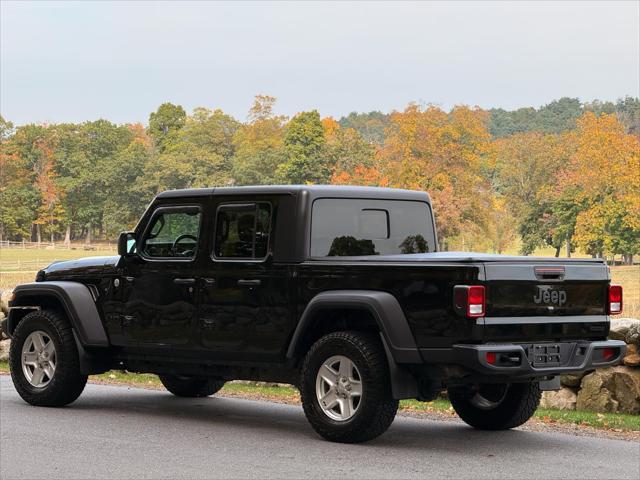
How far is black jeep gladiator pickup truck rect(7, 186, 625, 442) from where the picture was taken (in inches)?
359

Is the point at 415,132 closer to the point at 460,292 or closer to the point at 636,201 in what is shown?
the point at 636,201

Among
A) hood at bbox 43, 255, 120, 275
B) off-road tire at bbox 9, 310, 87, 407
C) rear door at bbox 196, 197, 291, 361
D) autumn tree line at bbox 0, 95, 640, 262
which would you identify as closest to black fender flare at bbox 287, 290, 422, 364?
rear door at bbox 196, 197, 291, 361

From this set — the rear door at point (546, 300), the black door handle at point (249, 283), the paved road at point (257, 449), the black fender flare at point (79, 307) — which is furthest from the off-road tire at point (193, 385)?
the rear door at point (546, 300)

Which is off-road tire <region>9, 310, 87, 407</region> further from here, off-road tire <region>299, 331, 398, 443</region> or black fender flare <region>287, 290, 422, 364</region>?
black fender flare <region>287, 290, 422, 364</region>

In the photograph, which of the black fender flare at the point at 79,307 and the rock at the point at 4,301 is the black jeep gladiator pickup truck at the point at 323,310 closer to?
the black fender flare at the point at 79,307

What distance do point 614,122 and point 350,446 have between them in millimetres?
88402

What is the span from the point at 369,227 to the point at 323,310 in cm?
128

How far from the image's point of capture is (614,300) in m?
10.0

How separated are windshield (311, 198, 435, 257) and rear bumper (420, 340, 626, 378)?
165cm

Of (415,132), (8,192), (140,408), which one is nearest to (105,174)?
(8,192)

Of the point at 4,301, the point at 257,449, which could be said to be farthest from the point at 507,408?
the point at 4,301

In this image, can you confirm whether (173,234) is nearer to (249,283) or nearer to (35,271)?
(249,283)

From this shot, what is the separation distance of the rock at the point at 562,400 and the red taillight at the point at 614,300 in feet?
11.6

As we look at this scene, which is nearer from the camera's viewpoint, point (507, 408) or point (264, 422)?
point (507, 408)
